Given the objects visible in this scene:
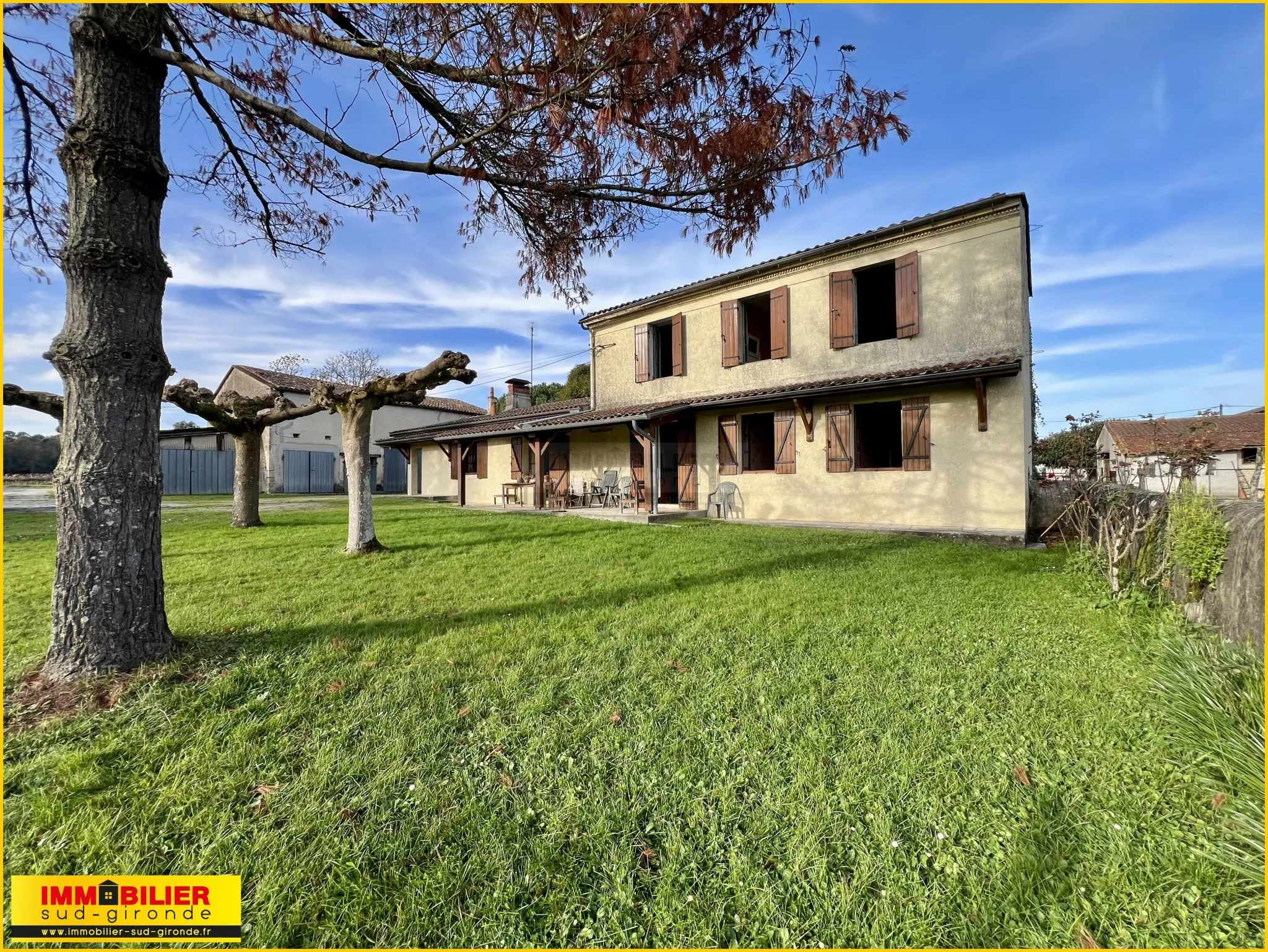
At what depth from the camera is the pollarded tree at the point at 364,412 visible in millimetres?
6836

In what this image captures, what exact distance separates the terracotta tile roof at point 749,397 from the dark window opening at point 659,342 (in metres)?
1.03

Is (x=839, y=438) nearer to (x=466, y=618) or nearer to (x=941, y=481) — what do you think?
(x=941, y=481)

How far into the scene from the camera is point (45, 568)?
5887 mm

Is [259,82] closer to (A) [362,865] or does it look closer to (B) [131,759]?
(B) [131,759]

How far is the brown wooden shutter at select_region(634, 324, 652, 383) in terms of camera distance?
13383 millimetres

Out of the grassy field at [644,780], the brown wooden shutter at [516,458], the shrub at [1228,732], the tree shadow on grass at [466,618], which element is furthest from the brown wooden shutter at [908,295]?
the brown wooden shutter at [516,458]

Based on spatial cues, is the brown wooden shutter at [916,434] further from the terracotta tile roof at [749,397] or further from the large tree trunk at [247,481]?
the large tree trunk at [247,481]

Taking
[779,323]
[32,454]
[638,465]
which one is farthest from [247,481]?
[32,454]

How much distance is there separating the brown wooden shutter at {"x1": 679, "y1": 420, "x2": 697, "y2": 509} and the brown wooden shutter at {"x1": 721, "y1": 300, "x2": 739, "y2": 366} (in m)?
1.70

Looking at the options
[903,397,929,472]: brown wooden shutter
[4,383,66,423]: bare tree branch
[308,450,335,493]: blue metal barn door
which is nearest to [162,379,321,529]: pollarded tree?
[4,383,66,423]: bare tree branch

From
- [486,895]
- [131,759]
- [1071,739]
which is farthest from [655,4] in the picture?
[131,759]

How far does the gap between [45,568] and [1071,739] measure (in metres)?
Result: 9.76

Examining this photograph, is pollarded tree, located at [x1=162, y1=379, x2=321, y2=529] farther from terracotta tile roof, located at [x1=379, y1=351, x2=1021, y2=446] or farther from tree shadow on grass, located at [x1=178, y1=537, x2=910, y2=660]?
tree shadow on grass, located at [x1=178, y1=537, x2=910, y2=660]

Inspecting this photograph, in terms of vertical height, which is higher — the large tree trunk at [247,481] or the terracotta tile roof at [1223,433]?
the terracotta tile roof at [1223,433]
